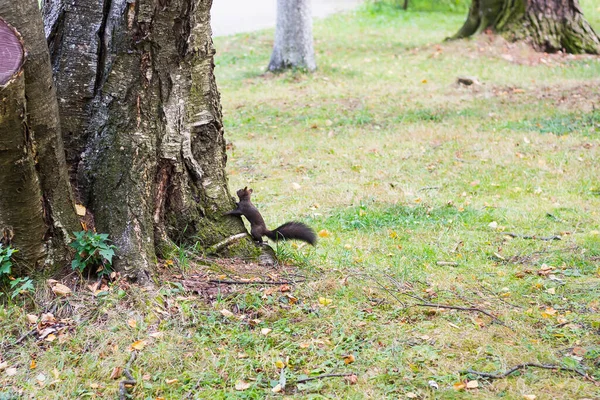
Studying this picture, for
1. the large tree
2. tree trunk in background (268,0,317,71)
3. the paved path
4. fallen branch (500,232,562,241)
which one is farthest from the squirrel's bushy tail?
the paved path

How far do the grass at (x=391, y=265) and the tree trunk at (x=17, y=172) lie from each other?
35 centimetres

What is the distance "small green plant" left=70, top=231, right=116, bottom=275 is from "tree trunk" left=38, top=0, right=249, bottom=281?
77 millimetres

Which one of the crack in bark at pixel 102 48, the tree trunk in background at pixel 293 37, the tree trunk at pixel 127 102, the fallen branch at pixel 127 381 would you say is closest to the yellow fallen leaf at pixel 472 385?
the fallen branch at pixel 127 381

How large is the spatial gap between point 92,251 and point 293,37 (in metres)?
10.4

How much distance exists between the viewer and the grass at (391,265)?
363cm

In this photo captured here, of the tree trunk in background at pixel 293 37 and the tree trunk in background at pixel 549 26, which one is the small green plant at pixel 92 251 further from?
the tree trunk in background at pixel 549 26

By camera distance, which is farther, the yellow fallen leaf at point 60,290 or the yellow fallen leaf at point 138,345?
the yellow fallen leaf at point 60,290

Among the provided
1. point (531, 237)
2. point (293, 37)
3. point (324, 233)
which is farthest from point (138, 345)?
point (293, 37)

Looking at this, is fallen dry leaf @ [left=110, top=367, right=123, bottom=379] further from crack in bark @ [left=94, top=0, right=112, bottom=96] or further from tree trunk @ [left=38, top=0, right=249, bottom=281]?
crack in bark @ [left=94, top=0, right=112, bottom=96]

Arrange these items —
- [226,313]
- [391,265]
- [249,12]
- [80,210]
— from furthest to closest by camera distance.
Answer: [249,12], [391,265], [80,210], [226,313]

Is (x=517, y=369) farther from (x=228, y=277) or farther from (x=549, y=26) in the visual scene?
(x=549, y=26)

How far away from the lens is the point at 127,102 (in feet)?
13.7

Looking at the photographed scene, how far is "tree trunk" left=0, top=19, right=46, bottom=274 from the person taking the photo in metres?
3.29

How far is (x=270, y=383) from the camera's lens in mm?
3561
